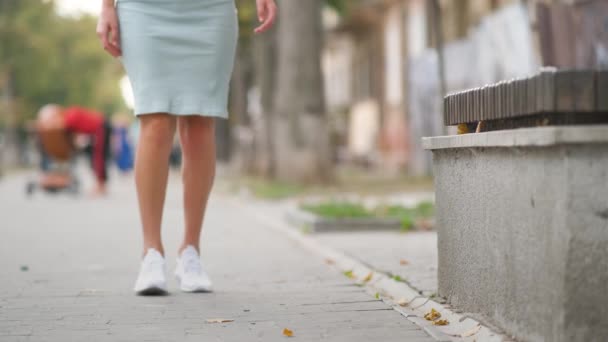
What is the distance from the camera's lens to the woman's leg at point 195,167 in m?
5.49

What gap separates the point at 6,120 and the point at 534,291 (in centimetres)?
→ 4602

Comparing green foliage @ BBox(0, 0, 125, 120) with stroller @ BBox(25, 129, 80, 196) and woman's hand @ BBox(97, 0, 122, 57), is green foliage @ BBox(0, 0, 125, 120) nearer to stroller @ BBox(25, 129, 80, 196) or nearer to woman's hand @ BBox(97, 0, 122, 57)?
stroller @ BBox(25, 129, 80, 196)

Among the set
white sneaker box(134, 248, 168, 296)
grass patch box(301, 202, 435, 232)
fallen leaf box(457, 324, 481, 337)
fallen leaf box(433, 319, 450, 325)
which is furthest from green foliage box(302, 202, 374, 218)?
fallen leaf box(457, 324, 481, 337)

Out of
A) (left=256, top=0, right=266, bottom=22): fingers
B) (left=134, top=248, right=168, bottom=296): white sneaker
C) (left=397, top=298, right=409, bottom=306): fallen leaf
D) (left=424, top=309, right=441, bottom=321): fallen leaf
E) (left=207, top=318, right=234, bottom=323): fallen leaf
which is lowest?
(left=397, top=298, right=409, bottom=306): fallen leaf

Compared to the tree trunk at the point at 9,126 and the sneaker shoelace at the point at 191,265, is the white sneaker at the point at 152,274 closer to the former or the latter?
the sneaker shoelace at the point at 191,265

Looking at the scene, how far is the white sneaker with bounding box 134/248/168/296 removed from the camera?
17.1ft

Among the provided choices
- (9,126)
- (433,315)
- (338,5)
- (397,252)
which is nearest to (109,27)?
(433,315)

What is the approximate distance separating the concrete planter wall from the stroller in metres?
13.5

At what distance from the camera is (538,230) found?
3.52m

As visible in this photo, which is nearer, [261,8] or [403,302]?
[403,302]

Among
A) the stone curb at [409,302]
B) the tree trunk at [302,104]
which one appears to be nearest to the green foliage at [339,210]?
the stone curb at [409,302]

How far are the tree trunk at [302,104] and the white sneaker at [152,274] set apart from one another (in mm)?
11965

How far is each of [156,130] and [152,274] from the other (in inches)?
27.4

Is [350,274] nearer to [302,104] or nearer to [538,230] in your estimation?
[538,230]
